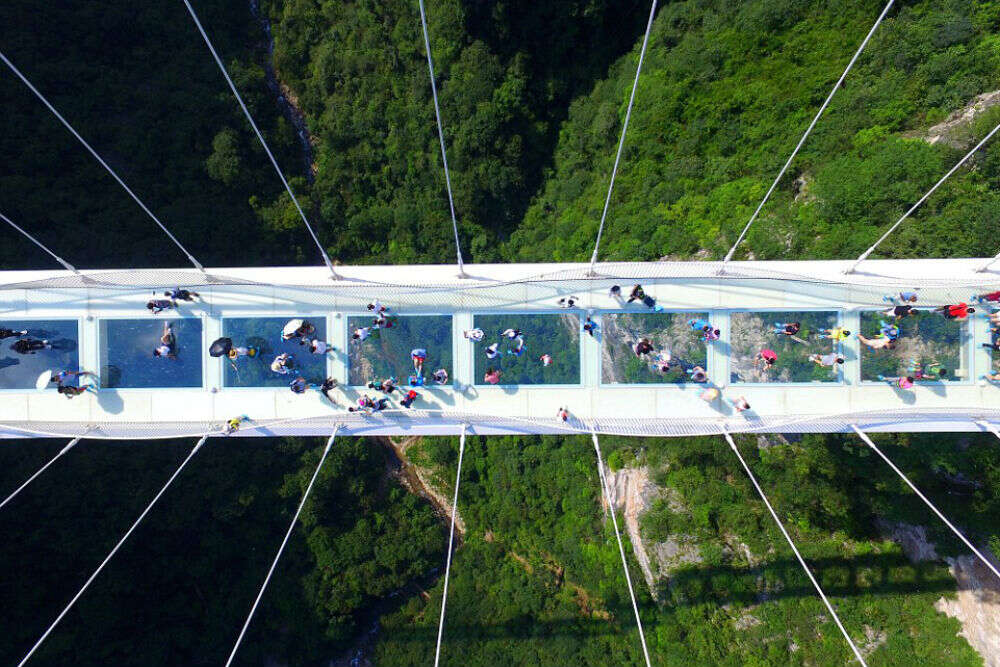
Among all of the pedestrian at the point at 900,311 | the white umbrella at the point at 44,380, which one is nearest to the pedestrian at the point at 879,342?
the pedestrian at the point at 900,311

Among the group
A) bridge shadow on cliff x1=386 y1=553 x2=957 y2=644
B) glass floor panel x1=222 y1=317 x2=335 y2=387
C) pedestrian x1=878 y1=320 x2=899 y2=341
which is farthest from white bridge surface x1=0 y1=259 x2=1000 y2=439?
bridge shadow on cliff x1=386 y1=553 x2=957 y2=644

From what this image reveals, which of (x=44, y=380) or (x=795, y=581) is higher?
(x=44, y=380)

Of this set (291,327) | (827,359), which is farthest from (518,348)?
(827,359)

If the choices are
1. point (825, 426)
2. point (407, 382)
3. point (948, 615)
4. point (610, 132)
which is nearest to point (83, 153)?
point (407, 382)

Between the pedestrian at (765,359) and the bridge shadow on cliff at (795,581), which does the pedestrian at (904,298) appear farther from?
the bridge shadow on cliff at (795,581)

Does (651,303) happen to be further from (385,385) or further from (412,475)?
(412,475)

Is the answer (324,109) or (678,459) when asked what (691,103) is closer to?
(678,459)
